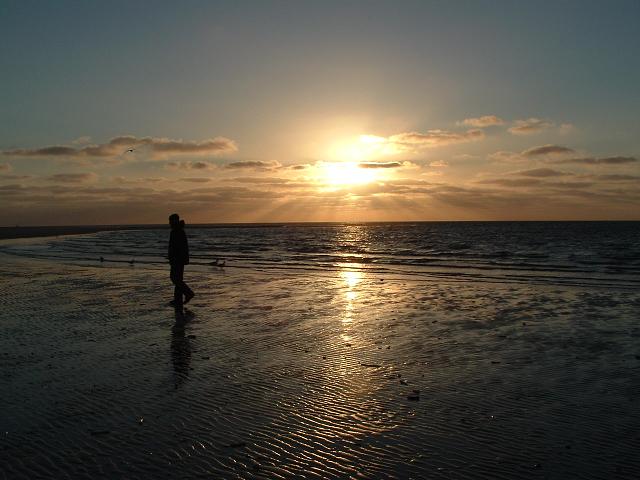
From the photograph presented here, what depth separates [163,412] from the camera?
270 inches

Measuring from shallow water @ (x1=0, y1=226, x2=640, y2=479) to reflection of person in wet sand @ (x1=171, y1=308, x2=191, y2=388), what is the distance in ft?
0.18

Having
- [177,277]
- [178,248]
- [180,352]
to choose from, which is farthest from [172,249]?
[180,352]

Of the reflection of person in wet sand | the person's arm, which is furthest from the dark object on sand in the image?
the person's arm

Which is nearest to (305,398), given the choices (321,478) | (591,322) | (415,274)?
(321,478)

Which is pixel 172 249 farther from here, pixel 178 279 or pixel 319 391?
pixel 319 391

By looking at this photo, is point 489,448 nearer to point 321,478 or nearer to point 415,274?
point 321,478

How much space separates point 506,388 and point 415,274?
2035cm

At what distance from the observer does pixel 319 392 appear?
7.70m

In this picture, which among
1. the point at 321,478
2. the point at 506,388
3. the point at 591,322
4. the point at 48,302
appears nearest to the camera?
the point at 321,478

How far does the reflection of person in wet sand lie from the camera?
859 cm

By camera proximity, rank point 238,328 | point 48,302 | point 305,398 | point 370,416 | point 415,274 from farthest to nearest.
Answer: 1. point 415,274
2. point 48,302
3. point 238,328
4. point 305,398
5. point 370,416

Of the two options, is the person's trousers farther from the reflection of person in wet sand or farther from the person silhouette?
the reflection of person in wet sand

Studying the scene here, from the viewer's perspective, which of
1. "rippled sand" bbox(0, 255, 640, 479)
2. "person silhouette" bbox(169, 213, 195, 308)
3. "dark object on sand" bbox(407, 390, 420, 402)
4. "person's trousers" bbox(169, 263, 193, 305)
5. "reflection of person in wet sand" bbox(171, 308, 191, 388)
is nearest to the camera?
"rippled sand" bbox(0, 255, 640, 479)

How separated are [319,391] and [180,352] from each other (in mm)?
3723
